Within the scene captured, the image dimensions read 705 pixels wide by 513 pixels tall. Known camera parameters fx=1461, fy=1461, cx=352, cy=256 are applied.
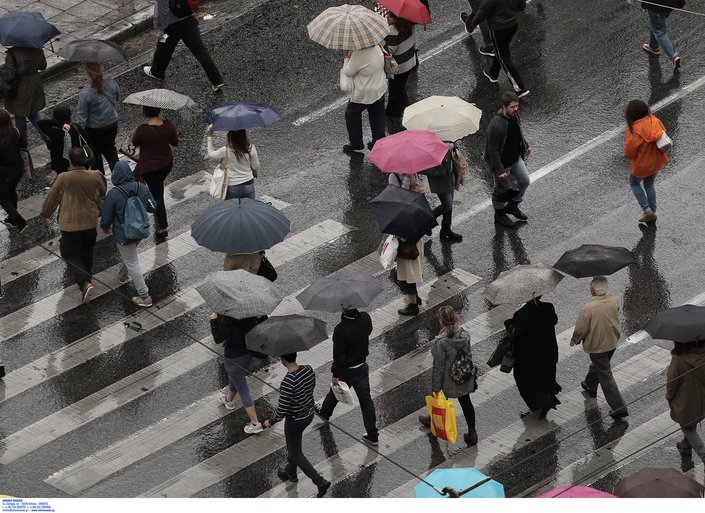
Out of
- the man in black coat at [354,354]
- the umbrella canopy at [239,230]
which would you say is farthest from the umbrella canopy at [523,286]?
the umbrella canopy at [239,230]

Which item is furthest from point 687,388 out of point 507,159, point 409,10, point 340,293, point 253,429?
point 409,10

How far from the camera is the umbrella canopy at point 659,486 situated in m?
9.23

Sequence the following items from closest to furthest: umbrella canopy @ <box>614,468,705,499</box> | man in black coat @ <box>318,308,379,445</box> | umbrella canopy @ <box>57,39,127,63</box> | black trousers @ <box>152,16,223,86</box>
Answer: umbrella canopy @ <box>614,468,705,499</box>
man in black coat @ <box>318,308,379,445</box>
umbrella canopy @ <box>57,39,127,63</box>
black trousers @ <box>152,16,223,86</box>

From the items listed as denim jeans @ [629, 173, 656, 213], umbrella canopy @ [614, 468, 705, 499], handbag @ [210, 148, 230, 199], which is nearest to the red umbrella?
denim jeans @ [629, 173, 656, 213]

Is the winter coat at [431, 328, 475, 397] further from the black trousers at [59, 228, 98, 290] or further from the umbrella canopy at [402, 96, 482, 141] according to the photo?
the black trousers at [59, 228, 98, 290]

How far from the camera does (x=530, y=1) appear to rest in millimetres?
20141

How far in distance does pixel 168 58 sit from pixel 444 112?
16.9ft

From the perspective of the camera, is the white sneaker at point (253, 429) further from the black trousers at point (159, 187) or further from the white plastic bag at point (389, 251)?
the black trousers at point (159, 187)

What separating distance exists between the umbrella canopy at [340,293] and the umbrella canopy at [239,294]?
0.30 meters

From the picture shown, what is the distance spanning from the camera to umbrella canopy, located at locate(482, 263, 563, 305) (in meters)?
12.2

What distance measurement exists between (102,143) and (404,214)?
4.24 m

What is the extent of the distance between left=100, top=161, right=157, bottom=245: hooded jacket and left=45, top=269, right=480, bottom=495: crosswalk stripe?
1975 mm

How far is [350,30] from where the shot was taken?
16.0 meters

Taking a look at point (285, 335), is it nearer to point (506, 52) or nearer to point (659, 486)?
point (659, 486)
